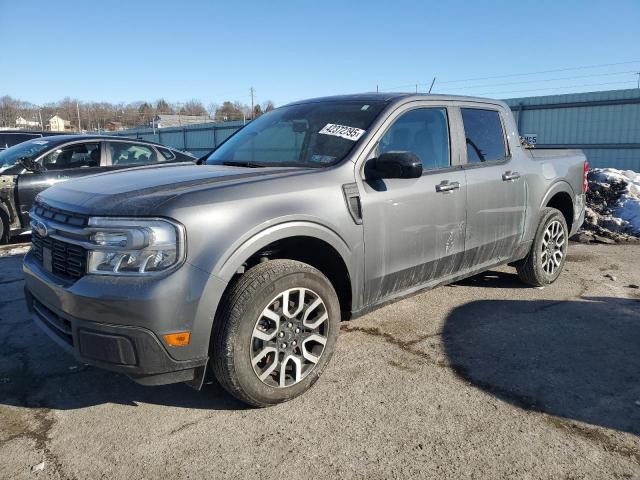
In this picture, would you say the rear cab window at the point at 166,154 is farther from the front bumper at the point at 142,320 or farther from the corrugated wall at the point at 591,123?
the corrugated wall at the point at 591,123

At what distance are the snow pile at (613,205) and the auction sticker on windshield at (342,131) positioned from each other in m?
6.43

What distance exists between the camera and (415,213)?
3574 millimetres

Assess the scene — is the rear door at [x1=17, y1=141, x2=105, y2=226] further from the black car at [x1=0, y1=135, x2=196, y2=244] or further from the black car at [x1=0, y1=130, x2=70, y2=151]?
the black car at [x1=0, y1=130, x2=70, y2=151]

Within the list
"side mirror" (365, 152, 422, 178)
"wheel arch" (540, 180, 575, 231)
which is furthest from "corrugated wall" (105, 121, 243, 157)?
"side mirror" (365, 152, 422, 178)

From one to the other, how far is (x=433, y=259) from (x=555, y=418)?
1.39 metres

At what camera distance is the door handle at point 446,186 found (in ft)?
12.4

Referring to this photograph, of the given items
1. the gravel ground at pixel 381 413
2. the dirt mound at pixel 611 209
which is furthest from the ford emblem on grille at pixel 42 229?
the dirt mound at pixel 611 209

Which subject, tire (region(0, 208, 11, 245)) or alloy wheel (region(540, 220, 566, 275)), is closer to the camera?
alloy wheel (region(540, 220, 566, 275))

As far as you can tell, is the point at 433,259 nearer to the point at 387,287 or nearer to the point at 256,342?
the point at 387,287

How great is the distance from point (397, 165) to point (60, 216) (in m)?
2.02

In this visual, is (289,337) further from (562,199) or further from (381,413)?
(562,199)

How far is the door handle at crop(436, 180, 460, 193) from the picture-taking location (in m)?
3.78

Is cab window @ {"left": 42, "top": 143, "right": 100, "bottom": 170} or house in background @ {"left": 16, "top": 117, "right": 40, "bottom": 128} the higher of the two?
house in background @ {"left": 16, "top": 117, "right": 40, "bottom": 128}

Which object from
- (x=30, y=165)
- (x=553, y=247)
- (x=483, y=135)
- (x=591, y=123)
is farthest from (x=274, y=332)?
(x=591, y=123)
